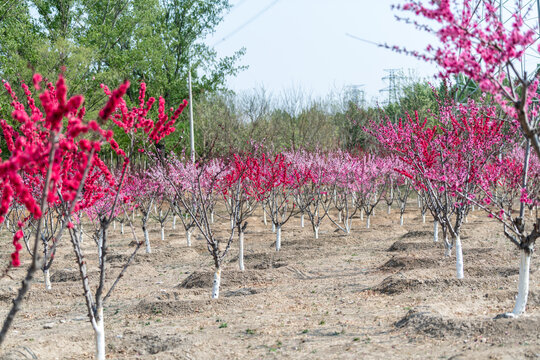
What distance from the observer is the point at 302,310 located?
264 inches

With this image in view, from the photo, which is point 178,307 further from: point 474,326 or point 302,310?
point 474,326

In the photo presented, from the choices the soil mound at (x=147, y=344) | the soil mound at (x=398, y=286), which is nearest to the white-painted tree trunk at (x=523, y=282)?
the soil mound at (x=398, y=286)

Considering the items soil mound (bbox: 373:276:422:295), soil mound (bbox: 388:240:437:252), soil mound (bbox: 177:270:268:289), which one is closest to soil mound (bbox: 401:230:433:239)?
soil mound (bbox: 388:240:437:252)

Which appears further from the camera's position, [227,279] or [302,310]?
[227,279]

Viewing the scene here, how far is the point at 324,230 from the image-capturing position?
54.1ft

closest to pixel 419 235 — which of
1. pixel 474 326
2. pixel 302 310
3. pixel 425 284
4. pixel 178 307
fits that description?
pixel 425 284

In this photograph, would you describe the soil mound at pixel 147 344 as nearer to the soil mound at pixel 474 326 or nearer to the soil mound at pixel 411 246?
the soil mound at pixel 474 326

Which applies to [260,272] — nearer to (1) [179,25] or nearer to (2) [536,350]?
(2) [536,350]

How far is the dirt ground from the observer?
196 inches

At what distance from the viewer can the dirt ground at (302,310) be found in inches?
196

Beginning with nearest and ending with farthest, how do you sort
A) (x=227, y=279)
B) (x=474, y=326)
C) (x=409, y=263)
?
(x=474, y=326) → (x=227, y=279) → (x=409, y=263)

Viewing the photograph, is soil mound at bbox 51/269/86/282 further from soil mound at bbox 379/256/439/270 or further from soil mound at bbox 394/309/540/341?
soil mound at bbox 394/309/540/341

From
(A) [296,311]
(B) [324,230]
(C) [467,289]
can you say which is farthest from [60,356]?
(B) [324,230]

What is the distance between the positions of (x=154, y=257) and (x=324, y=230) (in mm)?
6205
